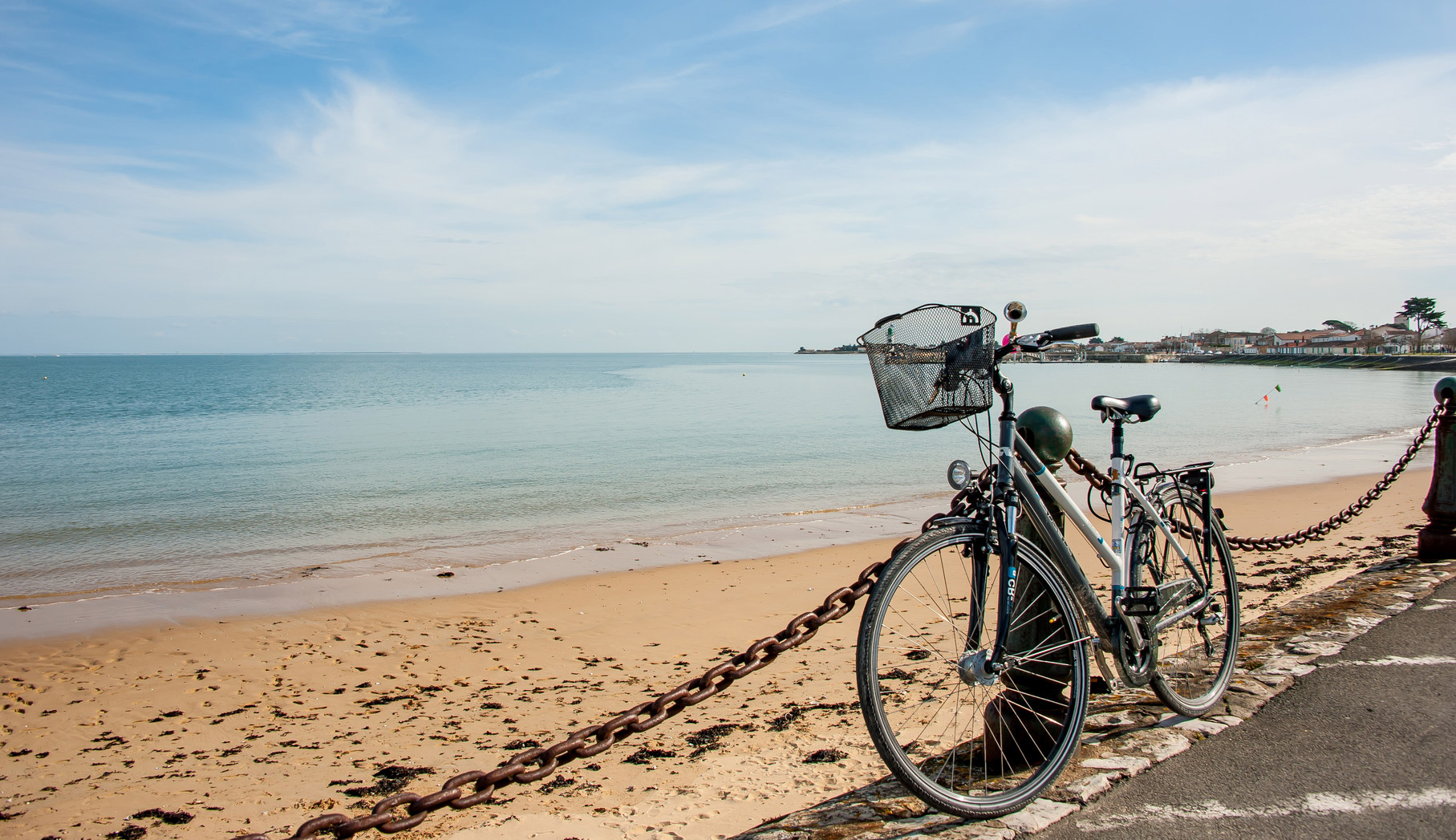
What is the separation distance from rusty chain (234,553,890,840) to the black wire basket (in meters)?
0.50

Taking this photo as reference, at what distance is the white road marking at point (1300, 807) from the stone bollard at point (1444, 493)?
4.95m

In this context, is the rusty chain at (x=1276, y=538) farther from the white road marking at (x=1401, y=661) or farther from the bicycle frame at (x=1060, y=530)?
the white road marking at (x=1401, y=661)

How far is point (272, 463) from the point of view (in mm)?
23625

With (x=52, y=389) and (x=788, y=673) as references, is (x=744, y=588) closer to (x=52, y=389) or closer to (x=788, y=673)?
(x=788, y=673)

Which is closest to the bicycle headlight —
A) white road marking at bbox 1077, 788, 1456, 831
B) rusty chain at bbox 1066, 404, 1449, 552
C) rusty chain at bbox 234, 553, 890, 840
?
rusty chain at bbox 234, 553, 890, 840

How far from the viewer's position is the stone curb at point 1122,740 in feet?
8.51

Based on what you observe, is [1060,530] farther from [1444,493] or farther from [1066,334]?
[1444,493]

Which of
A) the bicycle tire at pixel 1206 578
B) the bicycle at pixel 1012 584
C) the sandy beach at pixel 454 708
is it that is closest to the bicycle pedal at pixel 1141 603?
the bicycle at pixel 1012 584

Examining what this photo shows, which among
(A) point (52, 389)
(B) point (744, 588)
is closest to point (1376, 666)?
(B) point (744, 588)

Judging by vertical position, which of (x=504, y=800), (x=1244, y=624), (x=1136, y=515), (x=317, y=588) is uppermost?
(x=1136, y=515)

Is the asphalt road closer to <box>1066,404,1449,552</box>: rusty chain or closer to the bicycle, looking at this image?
the bicycle

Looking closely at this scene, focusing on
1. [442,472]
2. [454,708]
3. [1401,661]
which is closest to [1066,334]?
[1401,661]

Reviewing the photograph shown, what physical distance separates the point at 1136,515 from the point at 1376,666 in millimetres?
1767

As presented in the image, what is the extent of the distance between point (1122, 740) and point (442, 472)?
2065 cm
